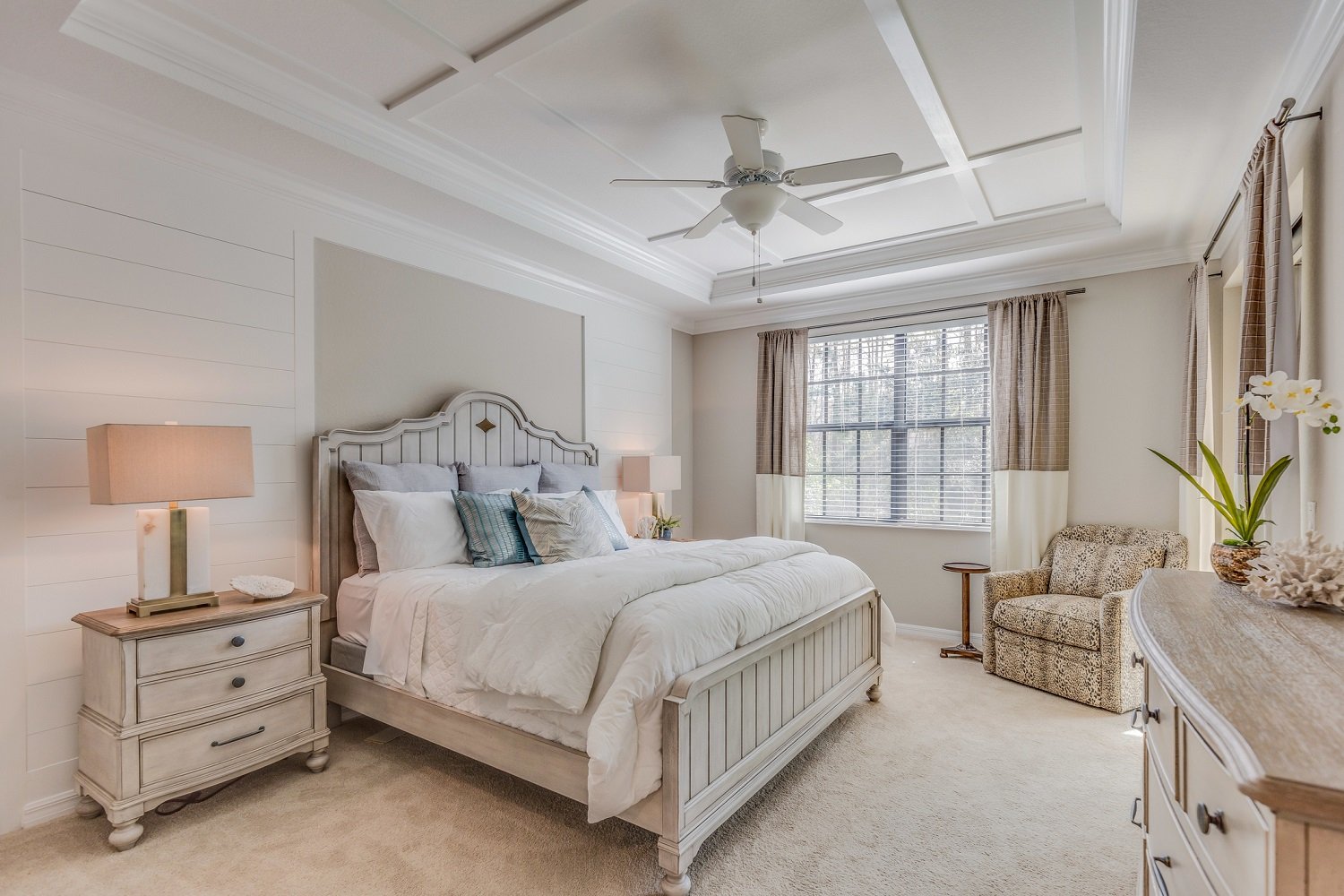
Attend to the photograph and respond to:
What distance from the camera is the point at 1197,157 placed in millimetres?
2896

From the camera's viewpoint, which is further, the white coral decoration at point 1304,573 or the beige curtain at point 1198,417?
the beige curtain at point 1198,417

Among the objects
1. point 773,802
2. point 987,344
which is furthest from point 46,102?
point 987,344

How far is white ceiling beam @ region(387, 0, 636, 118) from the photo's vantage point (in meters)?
2.18

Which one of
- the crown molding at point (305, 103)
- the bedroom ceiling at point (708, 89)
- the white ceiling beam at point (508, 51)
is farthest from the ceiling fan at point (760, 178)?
the crown molding at point (305, 103)

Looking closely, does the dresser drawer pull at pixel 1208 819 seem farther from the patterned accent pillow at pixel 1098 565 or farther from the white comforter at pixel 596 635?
the patterned accent pillow at pixel 1098 565

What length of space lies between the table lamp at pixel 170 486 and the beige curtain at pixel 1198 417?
4494 mm

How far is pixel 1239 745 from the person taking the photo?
74 centimetres

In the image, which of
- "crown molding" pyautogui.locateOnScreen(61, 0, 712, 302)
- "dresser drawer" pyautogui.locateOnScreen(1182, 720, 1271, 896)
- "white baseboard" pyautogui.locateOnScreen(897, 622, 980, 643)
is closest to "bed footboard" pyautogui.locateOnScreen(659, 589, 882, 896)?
"dresser drawer" pyautogui.locateOnScreen(1182, 720, 1271, 896)

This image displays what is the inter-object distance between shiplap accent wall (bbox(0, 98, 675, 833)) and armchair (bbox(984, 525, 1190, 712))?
3824 millimetres

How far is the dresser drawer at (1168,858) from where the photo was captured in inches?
43.1

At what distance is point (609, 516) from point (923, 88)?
→ 2716 mm

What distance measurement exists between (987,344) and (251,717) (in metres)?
4.79

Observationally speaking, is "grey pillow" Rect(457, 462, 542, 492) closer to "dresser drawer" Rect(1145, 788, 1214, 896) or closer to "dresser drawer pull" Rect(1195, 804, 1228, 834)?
"dresser drawer" Rect(1145, 788, 1214, 896)

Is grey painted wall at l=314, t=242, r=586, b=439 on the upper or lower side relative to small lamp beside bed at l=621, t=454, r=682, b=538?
upper
